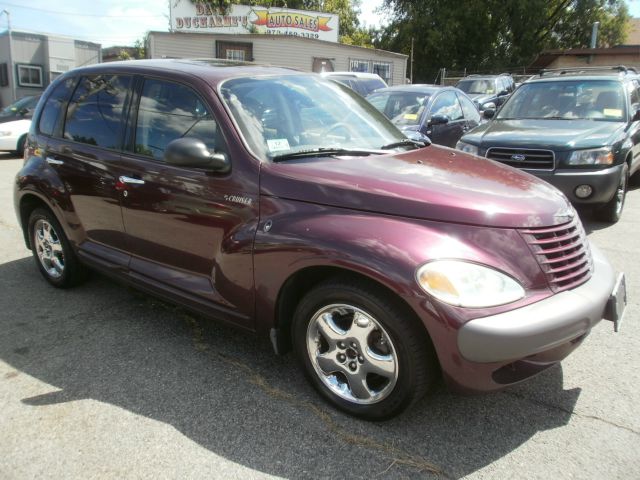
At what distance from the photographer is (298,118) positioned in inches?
133

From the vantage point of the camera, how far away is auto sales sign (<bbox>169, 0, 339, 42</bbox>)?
25.6 m

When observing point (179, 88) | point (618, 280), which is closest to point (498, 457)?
point (618, 280)

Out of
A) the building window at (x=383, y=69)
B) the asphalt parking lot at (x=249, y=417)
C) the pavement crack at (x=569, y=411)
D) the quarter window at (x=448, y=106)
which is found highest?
the building window at (x=383, y=69)

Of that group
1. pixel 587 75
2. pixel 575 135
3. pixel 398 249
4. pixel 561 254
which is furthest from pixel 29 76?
pixel 561 254

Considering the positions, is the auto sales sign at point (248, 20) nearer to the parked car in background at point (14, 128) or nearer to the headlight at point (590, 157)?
the parked car in background at point (14, 128)

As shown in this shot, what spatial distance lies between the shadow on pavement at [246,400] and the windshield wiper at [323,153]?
1251 millimetres

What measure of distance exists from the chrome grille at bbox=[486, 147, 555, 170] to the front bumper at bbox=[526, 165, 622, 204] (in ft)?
0.38

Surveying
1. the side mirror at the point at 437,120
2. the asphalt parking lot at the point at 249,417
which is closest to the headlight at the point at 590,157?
the side mirror at the point at 437,120

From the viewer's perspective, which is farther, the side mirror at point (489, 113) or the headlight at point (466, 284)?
the side mirror at point (489, 113)

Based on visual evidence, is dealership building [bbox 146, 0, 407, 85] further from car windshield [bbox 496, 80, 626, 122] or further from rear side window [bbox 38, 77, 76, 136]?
rear side window [bbox 38, 77, 76, 136]

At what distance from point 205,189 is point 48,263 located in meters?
2.28

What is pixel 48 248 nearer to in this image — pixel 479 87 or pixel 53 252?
pixel 53 252

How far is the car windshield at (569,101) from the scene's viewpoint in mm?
6895

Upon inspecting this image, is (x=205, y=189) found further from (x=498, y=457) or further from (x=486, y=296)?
(x=498, y=457)
